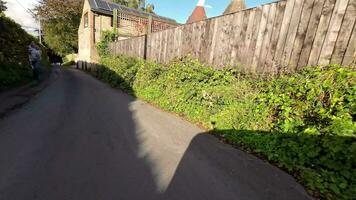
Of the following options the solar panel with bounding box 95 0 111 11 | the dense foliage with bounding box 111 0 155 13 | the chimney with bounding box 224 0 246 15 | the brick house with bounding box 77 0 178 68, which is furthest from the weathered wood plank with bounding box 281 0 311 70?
the dense foliage with bounding box 111 0 155 13

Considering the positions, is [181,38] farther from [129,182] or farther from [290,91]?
[129,182]

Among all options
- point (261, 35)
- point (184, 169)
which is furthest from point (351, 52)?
point (184, 169)

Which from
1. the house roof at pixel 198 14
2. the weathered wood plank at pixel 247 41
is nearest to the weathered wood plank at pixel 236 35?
the weathered wood plank at pixel 247 41

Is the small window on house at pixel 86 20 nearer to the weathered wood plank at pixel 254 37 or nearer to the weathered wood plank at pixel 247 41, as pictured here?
the weathered wood plank at pixel 247 41

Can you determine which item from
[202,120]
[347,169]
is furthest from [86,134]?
[347,169]

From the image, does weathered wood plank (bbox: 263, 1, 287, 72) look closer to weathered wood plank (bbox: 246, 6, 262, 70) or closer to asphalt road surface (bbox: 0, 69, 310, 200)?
weathered wood plank (bbox: 246, 6, 262, 70)

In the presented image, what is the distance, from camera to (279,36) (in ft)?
14.1

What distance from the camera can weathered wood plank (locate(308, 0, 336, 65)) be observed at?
3549 mm

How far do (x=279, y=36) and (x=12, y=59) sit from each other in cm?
1063

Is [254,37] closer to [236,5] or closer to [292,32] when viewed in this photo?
[292,32]

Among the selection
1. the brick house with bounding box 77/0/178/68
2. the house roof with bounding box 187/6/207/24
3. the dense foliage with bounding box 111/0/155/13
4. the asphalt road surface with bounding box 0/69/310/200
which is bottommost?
the asphalt road surface with bounding box 0/69/310/200

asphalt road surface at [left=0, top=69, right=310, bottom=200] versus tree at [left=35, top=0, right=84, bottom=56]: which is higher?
tree at [left=35, top=0, right=84, bottom=56]

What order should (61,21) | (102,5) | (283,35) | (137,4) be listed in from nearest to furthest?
(283,35)
(102,5)
(61,21)
(137,4)

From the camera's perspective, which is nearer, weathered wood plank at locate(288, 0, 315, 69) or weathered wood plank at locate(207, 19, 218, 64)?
weathered wood plank at locate(288, 0, 315, 69)
